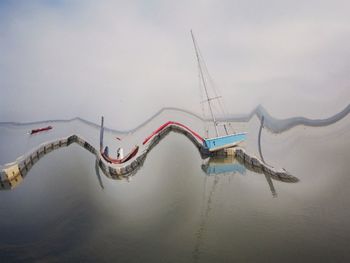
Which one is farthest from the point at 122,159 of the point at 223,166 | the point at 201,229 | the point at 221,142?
the point at 201,229

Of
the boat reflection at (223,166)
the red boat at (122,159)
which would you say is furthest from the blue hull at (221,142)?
the red boat at (122,159)

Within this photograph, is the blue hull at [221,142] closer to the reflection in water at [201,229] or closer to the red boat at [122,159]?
the red boat at [122,159]

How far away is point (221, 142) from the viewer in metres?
42.2

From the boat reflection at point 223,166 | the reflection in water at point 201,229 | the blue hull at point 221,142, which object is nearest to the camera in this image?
the reflection in water at point 201,229

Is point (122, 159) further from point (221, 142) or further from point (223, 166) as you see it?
point (221, 142)

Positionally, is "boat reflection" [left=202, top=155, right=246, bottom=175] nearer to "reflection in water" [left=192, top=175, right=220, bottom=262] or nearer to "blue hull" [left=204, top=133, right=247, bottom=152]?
"blue hull" [left=204, top=133, right=247, bottom=152]

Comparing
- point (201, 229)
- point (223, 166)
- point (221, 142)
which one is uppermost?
point (221, 142)

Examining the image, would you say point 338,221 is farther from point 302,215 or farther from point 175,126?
point 175,126

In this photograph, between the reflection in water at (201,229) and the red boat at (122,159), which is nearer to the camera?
the reflection in water at (201,229)

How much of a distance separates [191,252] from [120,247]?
137 inches

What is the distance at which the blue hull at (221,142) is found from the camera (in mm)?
42031

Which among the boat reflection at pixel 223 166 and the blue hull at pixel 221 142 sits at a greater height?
the blue hull at pixel 221 142

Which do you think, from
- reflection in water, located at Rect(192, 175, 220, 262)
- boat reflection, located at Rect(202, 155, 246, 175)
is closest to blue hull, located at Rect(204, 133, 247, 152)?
boat reflection, located at Rect(202, 155, 246, 175)

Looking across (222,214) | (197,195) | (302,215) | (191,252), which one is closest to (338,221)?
(302,215)
